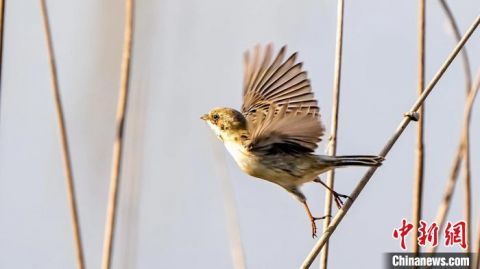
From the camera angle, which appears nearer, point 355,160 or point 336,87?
point 355,160

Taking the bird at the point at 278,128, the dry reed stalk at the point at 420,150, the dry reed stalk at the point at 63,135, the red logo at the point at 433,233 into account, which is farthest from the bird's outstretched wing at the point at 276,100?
the dry reed stalk at the point at 63,135

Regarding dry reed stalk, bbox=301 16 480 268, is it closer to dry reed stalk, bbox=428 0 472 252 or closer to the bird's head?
dry reed stalk, bbox=428 0 472 252

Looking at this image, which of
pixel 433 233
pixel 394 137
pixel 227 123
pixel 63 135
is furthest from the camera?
pixel 227 123

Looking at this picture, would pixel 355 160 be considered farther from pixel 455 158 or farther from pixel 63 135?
pixel 63 135

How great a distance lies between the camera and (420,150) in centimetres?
267

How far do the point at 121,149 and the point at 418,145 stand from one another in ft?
3.26

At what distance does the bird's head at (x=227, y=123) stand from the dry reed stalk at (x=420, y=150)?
65 centimetres

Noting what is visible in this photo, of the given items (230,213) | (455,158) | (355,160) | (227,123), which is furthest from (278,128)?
(455,158)

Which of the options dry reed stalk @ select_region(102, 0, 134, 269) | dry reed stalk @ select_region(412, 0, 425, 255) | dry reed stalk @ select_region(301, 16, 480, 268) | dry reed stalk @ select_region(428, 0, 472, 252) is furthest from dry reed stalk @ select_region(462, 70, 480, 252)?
dry reed stalk @ select_region(102, 0, 134, 269)

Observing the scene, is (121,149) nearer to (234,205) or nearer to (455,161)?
(234,205)

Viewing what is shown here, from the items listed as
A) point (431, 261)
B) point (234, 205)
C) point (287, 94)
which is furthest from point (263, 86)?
point (431, 261)

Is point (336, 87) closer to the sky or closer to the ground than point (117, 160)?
closer to the sky

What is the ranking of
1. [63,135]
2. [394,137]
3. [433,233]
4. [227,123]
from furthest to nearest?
[227,123]
[433,233]
[63,135]
[394,137]

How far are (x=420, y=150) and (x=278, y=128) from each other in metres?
0.52
